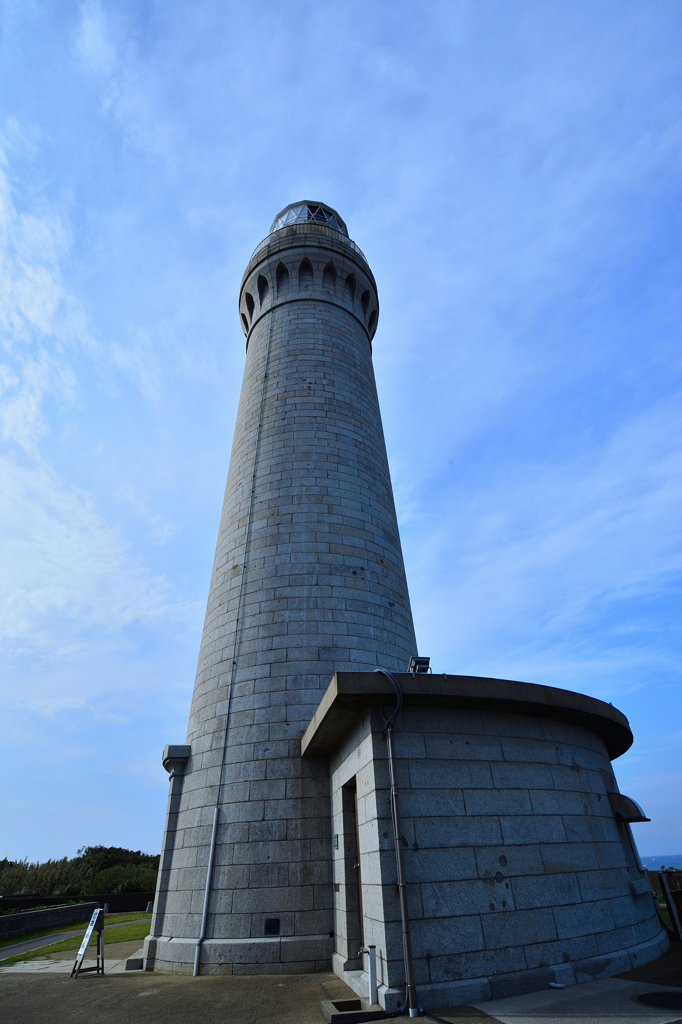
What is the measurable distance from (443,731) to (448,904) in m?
2.17

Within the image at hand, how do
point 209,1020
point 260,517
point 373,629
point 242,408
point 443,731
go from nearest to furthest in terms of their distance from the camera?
point 209,1020 < point 443,731 < point 373,629 < point 260,517 < point 242,408

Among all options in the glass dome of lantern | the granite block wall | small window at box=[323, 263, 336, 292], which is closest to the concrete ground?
the granite block wall

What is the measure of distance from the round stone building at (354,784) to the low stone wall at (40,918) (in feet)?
38.1

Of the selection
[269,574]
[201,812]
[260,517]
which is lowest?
[201,812]

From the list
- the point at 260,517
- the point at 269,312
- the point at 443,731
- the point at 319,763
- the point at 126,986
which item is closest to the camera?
the point at 443,731

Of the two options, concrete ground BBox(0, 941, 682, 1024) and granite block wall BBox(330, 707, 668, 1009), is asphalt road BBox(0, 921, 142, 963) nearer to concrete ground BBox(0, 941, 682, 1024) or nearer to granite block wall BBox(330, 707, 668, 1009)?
concrete ground BBox(0, 941, 682, 1024)

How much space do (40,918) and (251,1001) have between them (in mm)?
18660

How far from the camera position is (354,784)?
9398 millimetres

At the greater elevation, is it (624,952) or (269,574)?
(269,574)

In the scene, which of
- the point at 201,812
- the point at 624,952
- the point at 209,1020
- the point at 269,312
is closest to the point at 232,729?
Answer: the point at 201,812

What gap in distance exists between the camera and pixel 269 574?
1374cm

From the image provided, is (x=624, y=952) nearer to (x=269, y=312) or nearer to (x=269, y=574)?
(x=269, y=574)

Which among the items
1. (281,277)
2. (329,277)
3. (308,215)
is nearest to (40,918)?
(281,277)

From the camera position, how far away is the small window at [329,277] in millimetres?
20672
